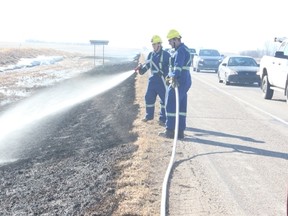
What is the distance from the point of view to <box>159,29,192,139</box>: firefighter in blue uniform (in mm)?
9406

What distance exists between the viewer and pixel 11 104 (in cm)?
1978

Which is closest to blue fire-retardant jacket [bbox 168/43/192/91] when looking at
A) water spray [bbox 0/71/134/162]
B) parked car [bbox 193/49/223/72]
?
water spray [bbox 0/71/134/162]

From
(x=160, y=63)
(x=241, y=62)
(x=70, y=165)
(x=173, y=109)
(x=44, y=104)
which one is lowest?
(x=44, y=104)

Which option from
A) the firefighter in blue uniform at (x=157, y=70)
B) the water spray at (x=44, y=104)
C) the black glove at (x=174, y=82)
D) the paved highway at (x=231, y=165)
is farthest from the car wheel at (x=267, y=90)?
the black glove at (x=174, y=82)

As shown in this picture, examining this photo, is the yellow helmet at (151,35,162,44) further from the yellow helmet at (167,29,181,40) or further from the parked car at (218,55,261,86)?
the parked car at (218,55,261,86)

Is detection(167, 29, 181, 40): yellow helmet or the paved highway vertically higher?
detection(167, 29, 181, 40): yellow helmet

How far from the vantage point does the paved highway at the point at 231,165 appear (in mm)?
6004

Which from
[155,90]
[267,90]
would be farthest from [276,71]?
[155,90]

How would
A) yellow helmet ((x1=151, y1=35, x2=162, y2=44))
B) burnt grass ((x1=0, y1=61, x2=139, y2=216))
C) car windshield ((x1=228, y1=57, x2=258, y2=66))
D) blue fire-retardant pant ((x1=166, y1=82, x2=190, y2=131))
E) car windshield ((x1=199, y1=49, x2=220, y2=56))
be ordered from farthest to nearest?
car windshield ((x1=199, y1=49, x2=220, y2=56)) < car windshield ((x1=228, y1=57, x2=258, y2=66)) < yellow helmet ((x1=151, y1=35, x2=162, y2=44)) < blue fire-retardant pant ((x1=166, y1=82, x2=190, y2=131)) < burnt grass ((x1=0, y1=61, x2=139, y2=216))

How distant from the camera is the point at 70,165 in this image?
9586 mm

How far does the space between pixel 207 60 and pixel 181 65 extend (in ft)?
88.6

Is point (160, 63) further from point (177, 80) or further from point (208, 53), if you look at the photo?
point (208, 53)

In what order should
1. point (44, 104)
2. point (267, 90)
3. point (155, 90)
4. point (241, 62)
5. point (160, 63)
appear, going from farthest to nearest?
point (241, 62) < point (44, 104) < point (267, 90) < point (155, 90) < point (160, 63)

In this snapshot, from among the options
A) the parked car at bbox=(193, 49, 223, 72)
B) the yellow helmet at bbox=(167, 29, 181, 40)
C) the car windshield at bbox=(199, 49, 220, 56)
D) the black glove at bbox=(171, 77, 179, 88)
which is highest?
the yellow helmet at bbox=(167, 29, 181, 40)
